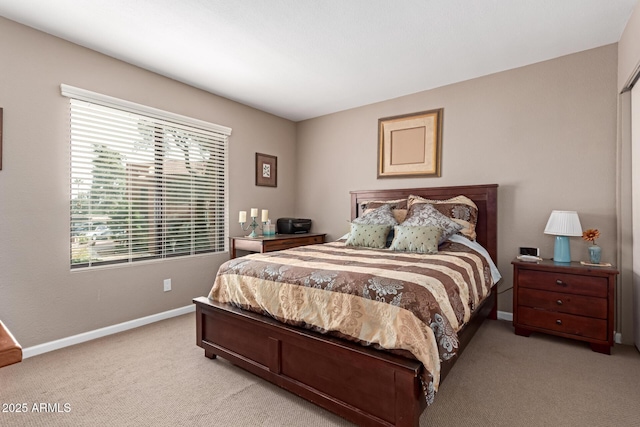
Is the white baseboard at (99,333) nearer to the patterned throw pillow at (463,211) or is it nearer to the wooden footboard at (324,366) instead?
the wooden footboard at (324,366)

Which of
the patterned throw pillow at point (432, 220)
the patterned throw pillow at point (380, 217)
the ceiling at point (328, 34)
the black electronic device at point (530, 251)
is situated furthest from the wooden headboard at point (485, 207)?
the ceiling at point (328, 34)

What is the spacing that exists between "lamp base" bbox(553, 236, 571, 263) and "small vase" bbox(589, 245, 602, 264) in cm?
15

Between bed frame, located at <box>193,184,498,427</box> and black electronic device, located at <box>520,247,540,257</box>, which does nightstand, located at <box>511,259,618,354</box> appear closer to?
black electronic device, located at <box>520,247,540,257</box>

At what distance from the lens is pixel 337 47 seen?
9.02ft

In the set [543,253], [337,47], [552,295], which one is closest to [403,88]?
[337,47]

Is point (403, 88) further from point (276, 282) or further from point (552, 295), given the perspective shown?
point (276, 282)

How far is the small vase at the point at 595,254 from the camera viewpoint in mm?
2635

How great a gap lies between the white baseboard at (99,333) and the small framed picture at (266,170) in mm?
1860

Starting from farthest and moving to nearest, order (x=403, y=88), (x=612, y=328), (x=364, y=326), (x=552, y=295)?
1. (x=403, y=88)
2. (x=552, y=295)
3. (x=612, y=328)
4. (x=364, y=326)

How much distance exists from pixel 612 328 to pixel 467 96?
2.48 m

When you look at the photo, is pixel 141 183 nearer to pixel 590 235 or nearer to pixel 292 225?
pixel 292 225

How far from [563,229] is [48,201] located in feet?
14.0

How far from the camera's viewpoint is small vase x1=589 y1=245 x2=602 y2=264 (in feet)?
8.64

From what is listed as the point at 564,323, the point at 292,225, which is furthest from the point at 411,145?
the point at 564,323
